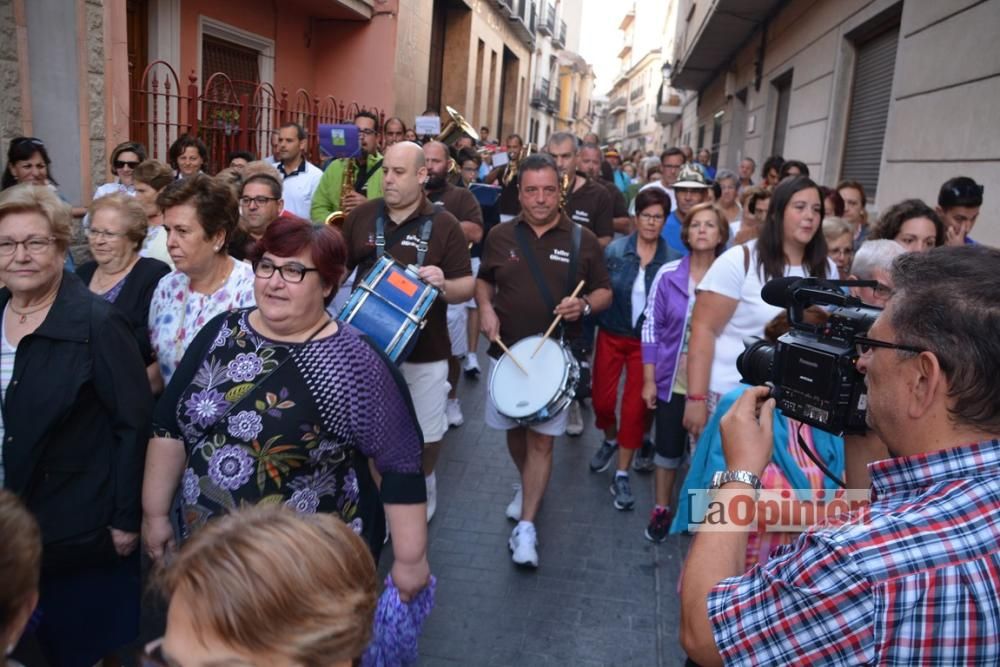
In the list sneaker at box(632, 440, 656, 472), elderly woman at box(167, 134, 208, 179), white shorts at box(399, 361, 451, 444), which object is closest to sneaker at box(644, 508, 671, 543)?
sneaker at box(632, 440, 656, 472)

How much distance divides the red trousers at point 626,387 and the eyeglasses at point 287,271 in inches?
115

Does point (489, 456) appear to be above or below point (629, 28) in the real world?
below

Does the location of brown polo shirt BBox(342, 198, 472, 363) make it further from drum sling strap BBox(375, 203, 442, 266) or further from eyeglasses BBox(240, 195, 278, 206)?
eyeglasses BBox(240, 195, 278, 206)

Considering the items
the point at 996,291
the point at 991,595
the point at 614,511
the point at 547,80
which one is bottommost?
the point at 614,511

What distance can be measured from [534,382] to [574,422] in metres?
2.21

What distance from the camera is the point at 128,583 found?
2799 mm

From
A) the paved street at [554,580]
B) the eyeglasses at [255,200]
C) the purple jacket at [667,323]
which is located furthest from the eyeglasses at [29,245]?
the purple jacket at [667,323]

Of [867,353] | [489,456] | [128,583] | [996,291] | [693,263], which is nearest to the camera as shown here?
[996,291]

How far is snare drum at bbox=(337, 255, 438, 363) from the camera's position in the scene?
11.3 ft

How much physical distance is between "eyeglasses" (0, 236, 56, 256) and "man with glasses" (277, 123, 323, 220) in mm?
4061

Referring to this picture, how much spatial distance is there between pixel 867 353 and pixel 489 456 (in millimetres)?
4251

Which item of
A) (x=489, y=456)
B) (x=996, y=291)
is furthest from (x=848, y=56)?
(x=996, y=291)

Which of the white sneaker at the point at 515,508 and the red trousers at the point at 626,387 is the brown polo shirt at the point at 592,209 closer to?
the red trousers at the point at 626,387

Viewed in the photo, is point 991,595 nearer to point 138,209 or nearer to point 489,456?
point 138,209
